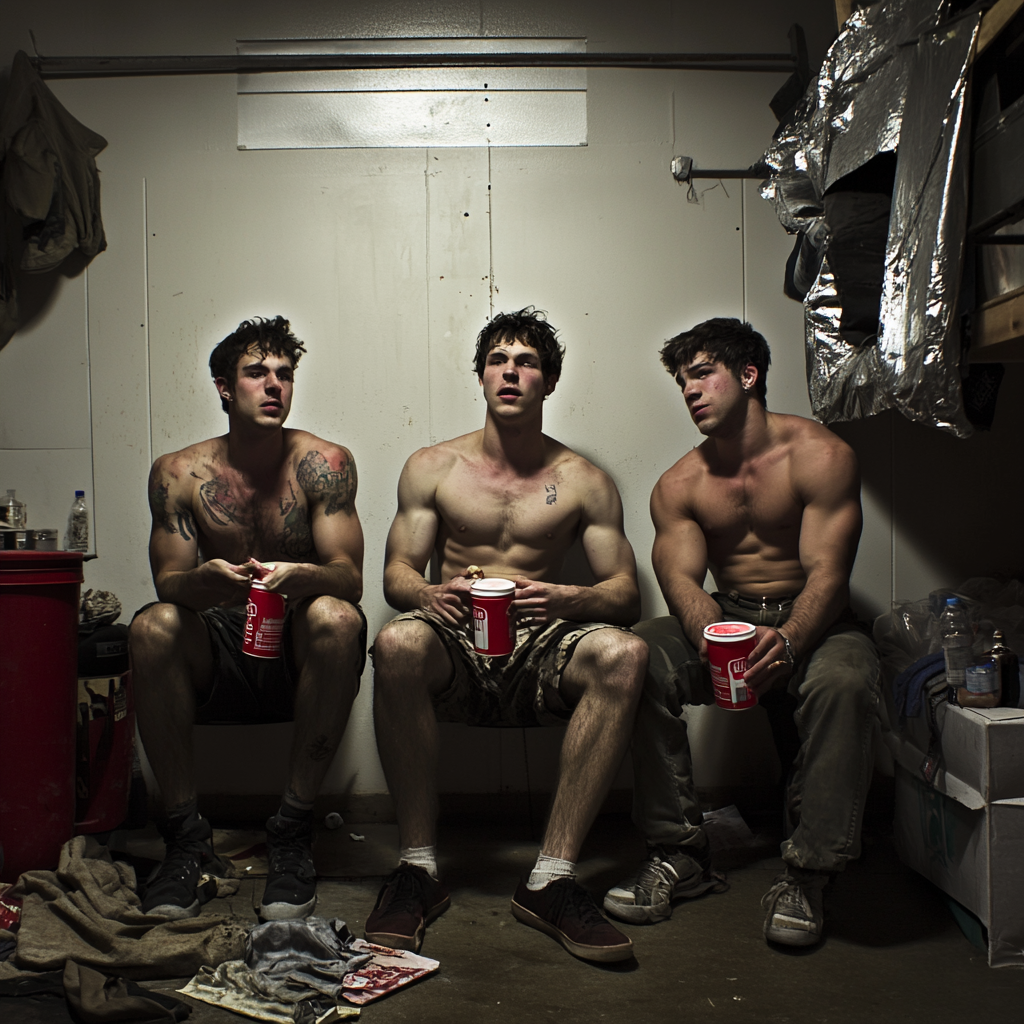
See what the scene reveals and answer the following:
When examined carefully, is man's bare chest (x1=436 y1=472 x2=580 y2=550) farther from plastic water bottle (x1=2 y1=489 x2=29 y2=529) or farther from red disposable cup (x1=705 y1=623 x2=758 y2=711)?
plastic water bottle (x1=2 y1=489 x2=29 y2=529)

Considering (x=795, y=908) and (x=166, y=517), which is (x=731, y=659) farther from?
(x=166, y=517)

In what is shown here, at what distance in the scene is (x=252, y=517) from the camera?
2.51m

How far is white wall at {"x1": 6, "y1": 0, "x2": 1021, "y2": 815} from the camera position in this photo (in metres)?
2.85

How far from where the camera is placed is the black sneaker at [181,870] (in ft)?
6.54

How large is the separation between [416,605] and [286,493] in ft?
1.83

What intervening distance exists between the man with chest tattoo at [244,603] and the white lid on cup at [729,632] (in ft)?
3.02

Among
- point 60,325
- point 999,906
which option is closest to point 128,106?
point 60,325

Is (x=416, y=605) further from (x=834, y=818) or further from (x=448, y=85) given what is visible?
(x=448, y=85)

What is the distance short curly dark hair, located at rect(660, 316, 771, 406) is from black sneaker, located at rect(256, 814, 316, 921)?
1.65 metres

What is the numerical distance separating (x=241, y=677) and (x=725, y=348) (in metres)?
1.64

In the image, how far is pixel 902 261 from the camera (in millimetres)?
1896

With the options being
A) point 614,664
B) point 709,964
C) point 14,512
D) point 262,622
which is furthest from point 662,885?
point 14,512

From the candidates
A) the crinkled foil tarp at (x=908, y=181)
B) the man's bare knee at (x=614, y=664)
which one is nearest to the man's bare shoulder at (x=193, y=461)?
the man's bare knee at (x=614, y=664)

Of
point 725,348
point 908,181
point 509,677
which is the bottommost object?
point 509,677
